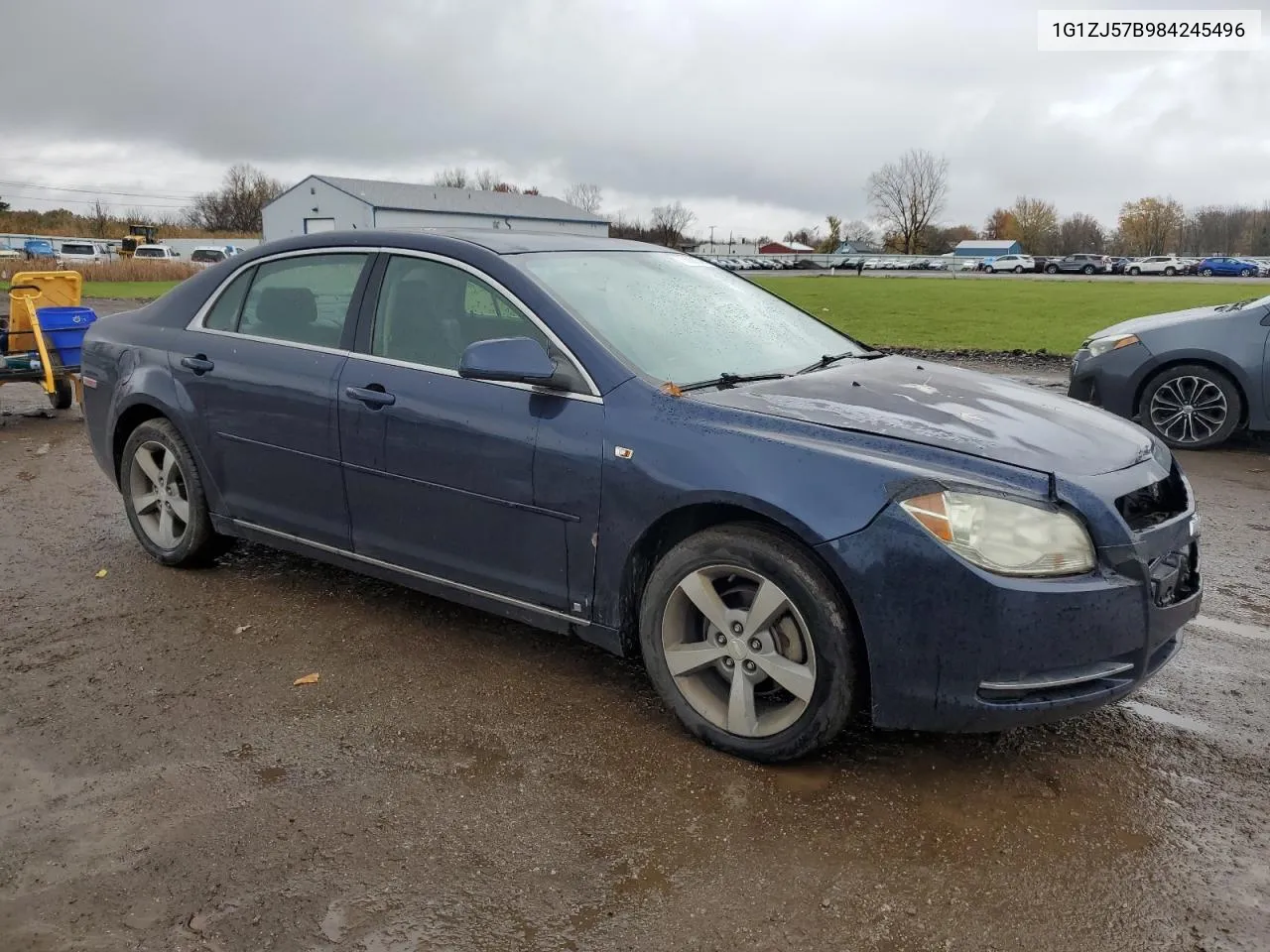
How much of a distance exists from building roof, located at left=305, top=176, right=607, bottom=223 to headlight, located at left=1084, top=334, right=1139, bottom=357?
6591 centimetres

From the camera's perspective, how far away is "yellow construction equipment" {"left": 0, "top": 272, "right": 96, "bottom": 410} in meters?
9.99

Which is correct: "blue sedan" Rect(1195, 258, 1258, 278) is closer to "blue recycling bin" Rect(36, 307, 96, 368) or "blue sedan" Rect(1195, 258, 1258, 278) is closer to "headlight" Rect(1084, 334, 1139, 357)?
"headlight" Rect(1084, 334, 1139, 357)

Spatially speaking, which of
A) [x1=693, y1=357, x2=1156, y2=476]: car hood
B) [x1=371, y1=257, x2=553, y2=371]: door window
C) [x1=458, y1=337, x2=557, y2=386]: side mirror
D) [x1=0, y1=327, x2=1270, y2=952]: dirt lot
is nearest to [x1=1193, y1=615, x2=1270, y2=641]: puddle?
[x1=0, y1=327, x2=1270, y2=952]: dirt lot

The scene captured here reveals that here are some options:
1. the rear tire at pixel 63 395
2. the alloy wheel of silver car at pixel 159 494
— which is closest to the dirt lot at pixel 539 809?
the alloy wheel of silver car at pixel 159 494

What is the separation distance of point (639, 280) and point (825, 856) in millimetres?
2477

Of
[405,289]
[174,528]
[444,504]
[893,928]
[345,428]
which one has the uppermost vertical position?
[405,289]

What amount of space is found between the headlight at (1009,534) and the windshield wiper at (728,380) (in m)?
1.01

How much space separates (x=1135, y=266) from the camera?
78.4m

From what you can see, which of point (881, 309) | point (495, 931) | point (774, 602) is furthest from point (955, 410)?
point (881, 309)

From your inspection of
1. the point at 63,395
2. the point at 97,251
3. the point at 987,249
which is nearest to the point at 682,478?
the point at 63,395

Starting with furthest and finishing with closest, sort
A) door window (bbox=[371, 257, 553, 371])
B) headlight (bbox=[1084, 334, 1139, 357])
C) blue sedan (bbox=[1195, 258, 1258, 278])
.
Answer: blue sedan (bbox=[1195, 258, 1258, 278]), headlight (bbox=[1084, 334, 1139, 357]), door window (bbox=[371, 257, 553, 371])

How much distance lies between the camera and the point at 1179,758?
3.39 meters

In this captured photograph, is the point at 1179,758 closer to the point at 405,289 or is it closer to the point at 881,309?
the point at 405,289

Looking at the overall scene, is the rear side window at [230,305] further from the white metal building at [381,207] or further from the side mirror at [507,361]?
the white metal building at [381,207]
